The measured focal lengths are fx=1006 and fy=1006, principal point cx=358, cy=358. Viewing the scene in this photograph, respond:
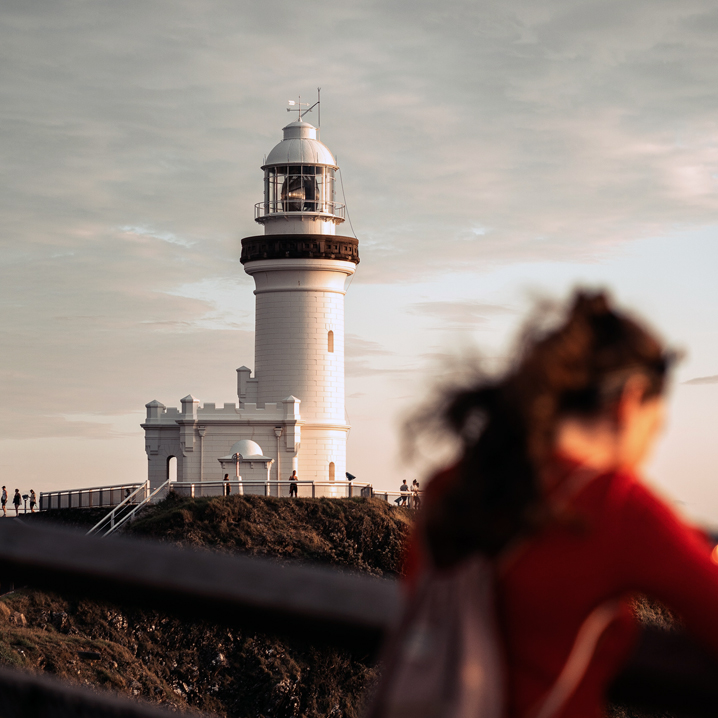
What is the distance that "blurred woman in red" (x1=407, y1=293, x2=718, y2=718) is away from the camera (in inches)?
60.6

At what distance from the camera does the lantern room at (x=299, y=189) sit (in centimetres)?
3744

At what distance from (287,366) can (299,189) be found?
6859 millimetres

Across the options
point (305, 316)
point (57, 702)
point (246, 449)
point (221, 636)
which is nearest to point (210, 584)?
point (57, 702)

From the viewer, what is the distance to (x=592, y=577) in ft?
5.11

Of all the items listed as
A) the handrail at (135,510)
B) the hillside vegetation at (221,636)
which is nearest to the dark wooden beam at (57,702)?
the hillside vegetation at (221,636)

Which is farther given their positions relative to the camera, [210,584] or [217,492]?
[217,492]

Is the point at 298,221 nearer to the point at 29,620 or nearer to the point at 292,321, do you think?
the point at 292,321

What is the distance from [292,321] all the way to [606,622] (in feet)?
118

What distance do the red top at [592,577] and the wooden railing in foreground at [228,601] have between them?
297 mm

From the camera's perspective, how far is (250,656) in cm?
2656

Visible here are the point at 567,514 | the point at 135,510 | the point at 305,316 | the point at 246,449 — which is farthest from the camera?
the point at 305,316

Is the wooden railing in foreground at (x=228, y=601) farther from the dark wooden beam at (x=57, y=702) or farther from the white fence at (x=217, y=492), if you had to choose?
the white fence at (x=217, y=492)

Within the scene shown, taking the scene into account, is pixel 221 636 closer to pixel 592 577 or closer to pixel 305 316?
pixel 305 316

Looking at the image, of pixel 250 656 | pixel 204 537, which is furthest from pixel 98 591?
pixel 204 537
